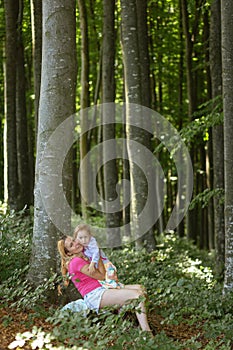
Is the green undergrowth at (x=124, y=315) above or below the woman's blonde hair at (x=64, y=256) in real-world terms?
below

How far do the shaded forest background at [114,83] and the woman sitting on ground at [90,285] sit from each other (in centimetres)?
46

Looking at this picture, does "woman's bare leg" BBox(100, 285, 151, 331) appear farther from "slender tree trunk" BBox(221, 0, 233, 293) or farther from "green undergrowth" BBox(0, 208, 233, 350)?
"slender tree trunk" BBox(221, 0, 233, 293)

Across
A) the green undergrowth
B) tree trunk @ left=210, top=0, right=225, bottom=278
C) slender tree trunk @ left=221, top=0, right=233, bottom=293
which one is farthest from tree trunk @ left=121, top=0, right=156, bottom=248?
slender tree trunk @ left=221, top=0, right=233, bottom=293

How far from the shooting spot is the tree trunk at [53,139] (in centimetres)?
871

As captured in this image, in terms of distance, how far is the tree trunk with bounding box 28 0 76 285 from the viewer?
871cm

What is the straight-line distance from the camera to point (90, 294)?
26.6ft

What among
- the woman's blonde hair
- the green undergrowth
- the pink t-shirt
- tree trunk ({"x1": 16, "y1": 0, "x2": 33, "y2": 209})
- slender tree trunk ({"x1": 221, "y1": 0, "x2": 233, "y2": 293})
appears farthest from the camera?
tree trunk ({"x1": 16, "y1": 0, "x2": 33, "y2": 209})

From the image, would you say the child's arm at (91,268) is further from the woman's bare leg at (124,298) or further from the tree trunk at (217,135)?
the tree trunk at (217,135)

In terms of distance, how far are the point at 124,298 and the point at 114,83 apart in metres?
11.8

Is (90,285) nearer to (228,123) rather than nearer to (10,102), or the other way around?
(228,123)

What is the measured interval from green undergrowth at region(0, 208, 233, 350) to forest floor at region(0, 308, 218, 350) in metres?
0.02

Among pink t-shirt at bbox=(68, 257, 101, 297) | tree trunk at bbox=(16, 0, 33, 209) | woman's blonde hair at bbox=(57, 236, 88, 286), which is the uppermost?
tree trunk at bbox=(16, 0, 33, 209)

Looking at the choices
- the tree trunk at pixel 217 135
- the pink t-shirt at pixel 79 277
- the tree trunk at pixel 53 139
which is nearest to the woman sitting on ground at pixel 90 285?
the pink t-shirt at pixel 79 277

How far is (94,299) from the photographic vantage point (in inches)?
317
